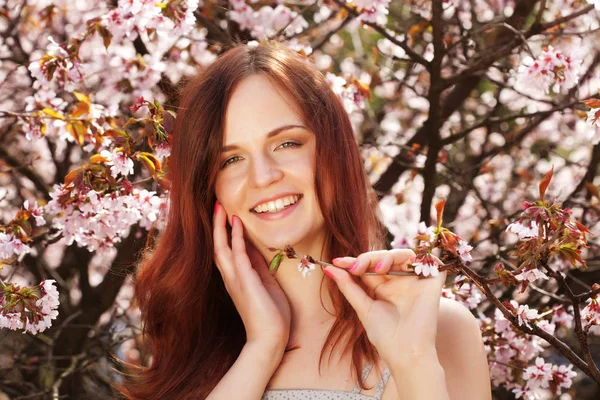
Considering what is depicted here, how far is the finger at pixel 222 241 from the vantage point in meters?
2.18

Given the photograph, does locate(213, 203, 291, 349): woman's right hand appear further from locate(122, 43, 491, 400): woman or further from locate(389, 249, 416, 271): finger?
locate(389, 249, 416, 271): finger

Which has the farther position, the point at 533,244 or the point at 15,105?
the point at 15,105

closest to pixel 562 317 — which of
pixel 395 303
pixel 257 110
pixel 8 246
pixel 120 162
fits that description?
pixel 395 303

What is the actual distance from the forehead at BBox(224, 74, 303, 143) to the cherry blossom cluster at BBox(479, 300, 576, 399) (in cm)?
97

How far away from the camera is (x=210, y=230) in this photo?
7.35 ft

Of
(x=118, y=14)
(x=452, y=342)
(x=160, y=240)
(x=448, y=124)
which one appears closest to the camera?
(x=452, y=342)

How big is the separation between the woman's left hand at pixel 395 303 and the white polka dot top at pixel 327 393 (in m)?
0.18

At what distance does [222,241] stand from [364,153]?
1723mm

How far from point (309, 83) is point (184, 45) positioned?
1.40 m

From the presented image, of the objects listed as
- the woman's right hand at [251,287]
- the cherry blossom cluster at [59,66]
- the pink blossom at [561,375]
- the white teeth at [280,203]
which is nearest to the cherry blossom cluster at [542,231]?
the white teeth at [280,203]

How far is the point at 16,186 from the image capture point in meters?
3.70

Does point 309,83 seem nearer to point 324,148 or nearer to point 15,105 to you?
point 324,148

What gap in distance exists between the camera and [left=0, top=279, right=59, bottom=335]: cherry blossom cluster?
2.00m

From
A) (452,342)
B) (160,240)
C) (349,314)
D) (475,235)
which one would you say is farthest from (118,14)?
(475,235)
